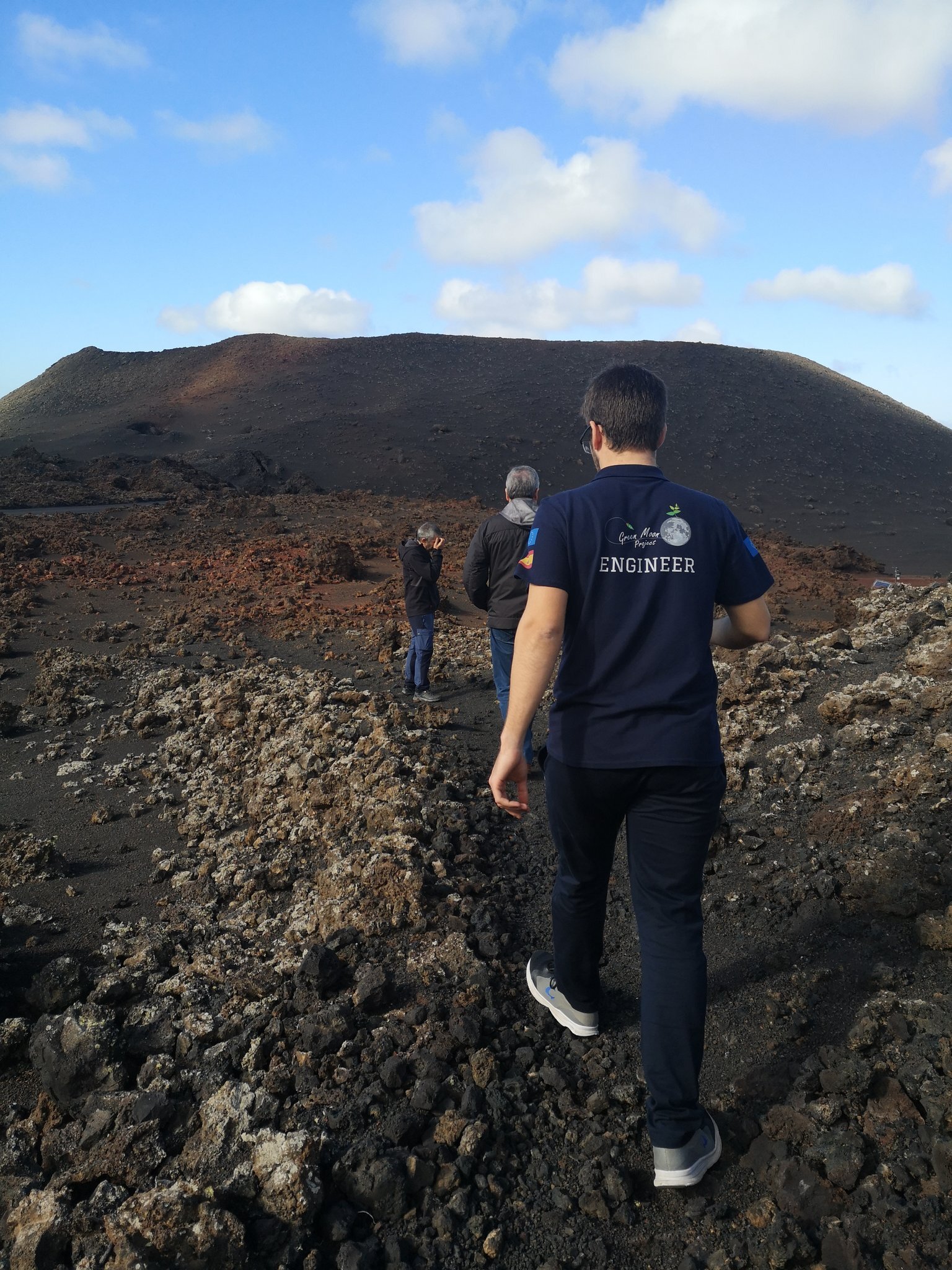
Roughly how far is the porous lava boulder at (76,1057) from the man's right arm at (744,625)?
2.25 metres

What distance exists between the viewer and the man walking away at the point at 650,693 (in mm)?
2189

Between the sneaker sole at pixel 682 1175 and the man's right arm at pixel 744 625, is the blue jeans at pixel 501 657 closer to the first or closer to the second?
the man's right arm at pixel 744 625

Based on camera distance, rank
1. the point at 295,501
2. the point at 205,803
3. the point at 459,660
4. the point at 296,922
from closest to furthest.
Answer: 1. the point at 296,922
2. the point at 205,803
3. the point at 459,660
4. the point at 295,501

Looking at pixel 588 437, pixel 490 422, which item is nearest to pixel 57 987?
pixel 588 437

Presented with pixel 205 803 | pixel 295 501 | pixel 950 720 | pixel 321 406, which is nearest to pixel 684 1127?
pixel 950 720

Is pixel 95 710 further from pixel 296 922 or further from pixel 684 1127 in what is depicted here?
pixel 684 1127

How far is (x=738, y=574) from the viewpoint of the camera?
2295mm

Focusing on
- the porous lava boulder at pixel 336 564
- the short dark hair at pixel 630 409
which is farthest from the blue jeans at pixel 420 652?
the porous lava boulder at pixel 336 564

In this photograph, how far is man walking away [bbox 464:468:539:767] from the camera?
459 cm

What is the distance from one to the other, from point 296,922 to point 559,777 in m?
1.83

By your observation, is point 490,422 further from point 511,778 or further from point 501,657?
point 511,778

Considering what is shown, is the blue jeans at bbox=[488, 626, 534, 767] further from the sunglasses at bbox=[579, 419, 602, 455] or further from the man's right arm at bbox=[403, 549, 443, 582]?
the sunglasses at bbox=[579, 419, 602, 455]

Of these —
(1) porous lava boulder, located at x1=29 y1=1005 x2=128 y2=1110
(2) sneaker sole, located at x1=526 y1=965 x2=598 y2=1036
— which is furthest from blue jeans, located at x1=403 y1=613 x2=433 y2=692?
(1) porous lava boulder, located at x1=29 y1=1005 x2=128 y2=1110

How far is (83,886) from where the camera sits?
4172 millimetres
